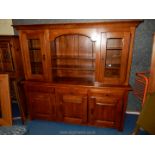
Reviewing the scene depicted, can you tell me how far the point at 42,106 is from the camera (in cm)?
238

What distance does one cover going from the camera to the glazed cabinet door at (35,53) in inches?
80.0

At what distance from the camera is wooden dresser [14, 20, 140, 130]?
1887mm

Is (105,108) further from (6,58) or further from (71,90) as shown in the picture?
(6,58)

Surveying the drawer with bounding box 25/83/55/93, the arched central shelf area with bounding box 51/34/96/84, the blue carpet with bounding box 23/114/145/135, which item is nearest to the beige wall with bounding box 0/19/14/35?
the arched central shelf area with bounding box 51/34/96/84

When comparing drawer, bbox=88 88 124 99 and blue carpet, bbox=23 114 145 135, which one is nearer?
drawer, bbox=88 88 124 99

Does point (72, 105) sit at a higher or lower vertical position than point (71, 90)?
lower

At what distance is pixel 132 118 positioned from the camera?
8.54 feet

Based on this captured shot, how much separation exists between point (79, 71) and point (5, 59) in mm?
1636

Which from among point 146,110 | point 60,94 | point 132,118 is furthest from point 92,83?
point 132,118

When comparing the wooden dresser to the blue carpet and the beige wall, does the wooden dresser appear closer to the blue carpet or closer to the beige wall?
the blue carpet

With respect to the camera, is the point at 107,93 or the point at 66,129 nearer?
the point at 107,93

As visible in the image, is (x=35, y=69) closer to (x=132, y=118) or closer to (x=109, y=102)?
(x=109, y=102)

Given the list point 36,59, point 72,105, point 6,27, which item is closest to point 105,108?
point 72,105

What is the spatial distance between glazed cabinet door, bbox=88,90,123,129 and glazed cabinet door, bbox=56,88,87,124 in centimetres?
12
